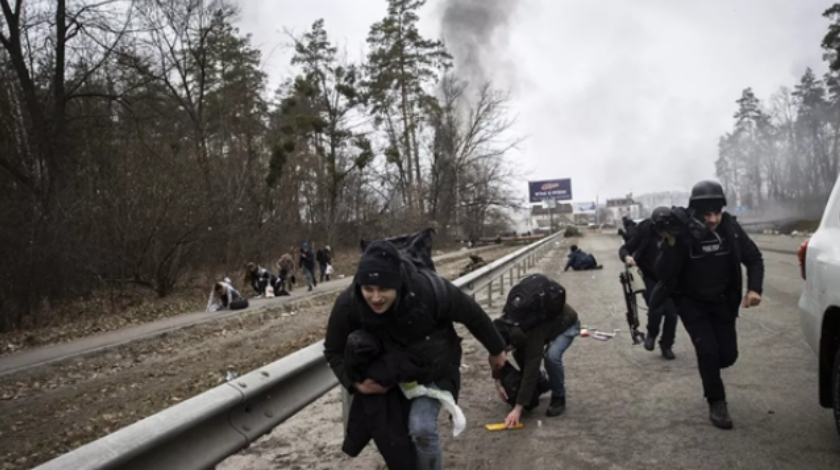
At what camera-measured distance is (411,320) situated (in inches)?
115

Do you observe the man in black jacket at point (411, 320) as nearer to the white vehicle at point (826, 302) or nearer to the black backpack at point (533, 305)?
the black backpack at point (533, 305)

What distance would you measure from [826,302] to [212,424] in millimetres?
3466

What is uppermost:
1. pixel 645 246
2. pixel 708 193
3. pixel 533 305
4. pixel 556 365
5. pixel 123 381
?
pixel 708 193

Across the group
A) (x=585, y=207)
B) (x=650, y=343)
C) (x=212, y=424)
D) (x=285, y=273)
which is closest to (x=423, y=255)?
(x=212, y=424)

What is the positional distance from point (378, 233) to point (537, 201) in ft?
133

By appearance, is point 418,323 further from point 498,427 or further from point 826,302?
point 826,302

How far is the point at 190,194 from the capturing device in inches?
797

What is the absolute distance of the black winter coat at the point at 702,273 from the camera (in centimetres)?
466

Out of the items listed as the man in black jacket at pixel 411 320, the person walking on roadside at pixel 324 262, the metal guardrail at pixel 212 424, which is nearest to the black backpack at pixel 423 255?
the man in black jacket at pixel 411 320

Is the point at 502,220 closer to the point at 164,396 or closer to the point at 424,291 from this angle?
the point at 164,396

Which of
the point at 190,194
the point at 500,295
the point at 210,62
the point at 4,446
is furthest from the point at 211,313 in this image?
the point at 210,62

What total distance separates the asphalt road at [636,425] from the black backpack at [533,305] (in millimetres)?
761

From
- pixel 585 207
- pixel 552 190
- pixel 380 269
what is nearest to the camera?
pixel 380 269

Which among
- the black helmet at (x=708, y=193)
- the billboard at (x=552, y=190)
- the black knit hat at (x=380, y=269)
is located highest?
the billboard at (x=552, y=190)
